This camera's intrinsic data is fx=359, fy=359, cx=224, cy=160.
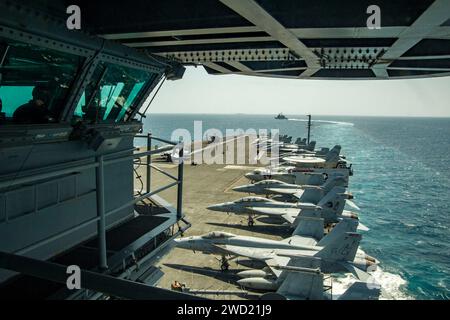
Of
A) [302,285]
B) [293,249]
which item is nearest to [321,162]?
[293,249]

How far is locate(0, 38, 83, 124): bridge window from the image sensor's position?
710 centimetres

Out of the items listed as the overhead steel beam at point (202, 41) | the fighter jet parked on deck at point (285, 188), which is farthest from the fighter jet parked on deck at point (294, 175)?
the overhead steel beam at point (202, 41)

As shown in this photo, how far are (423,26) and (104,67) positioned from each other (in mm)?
7303

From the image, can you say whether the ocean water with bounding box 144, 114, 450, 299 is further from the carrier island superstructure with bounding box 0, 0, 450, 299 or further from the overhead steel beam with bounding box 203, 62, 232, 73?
the carrier island superstructure with bounding box 0, 0, 450, 299

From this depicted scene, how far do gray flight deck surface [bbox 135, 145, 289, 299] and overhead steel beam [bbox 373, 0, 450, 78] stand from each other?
8.61m

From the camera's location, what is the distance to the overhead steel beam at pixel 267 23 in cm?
584

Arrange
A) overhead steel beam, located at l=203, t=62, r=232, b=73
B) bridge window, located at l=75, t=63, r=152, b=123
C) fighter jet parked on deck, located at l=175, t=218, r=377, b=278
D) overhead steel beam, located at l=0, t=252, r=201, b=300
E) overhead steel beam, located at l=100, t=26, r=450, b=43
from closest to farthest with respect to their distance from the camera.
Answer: overhead steel beam, located at l=0, t=252, r=201, b=300, overhead steel beam, located at l=100, t=26, r=450, b=43, bridge window, located at l=75, t=63, r=152, b=123, overhead steel beam, located at l=203, t=62, r=232, b=73, fighter jet parked on deck, located at l=175, t=218, r=377, b=278

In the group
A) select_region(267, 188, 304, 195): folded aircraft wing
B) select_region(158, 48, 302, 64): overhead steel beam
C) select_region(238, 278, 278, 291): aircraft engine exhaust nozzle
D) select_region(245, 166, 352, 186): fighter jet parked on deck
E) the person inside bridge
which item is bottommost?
select_region(238, 278, 278, 291): aircraft engine exhaust nozzle

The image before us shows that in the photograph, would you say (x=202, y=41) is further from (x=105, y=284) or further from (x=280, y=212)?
(x=280, y=212)

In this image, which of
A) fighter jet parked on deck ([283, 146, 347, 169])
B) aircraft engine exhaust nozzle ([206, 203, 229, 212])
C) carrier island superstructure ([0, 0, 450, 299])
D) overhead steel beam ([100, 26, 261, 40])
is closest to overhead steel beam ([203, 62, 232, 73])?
carrier island superstructure ([0, 0, 450, 299])

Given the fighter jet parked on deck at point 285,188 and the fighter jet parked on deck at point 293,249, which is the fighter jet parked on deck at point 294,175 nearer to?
the fighter jet parked on deck at point 285,188

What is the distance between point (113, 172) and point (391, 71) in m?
9.91
